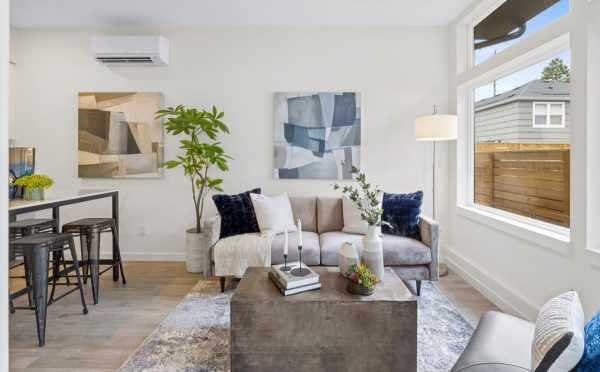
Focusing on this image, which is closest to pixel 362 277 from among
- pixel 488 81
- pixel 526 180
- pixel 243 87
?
pixel 526 180

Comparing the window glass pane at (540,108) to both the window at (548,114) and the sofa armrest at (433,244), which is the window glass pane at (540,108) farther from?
the sofa armrest at (433,244)

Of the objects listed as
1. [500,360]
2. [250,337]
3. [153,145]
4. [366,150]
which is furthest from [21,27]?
[500,360]

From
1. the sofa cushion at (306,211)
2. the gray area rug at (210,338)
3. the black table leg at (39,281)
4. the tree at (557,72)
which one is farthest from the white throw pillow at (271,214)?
the tree at (557,72)

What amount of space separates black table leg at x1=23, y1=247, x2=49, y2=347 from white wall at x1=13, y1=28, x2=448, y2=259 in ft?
5.87

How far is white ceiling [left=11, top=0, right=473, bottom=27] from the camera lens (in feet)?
10.9

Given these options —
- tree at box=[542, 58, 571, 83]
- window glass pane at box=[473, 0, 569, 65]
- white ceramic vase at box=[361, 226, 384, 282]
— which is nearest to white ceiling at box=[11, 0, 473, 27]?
window glass pane at box=[473, 0, 569, 65]

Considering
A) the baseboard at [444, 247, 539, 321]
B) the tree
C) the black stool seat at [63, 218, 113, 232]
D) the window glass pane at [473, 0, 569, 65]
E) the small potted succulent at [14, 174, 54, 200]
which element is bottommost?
the baseboard at [444, 247, 539, 321]

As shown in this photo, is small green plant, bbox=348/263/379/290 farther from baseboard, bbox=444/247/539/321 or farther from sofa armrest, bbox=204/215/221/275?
sofa armrest, bbox=204/215/221/275

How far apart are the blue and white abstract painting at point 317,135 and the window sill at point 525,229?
4.42 feet

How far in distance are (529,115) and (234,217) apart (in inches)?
103

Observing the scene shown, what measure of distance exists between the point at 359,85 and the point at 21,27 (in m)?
3.90

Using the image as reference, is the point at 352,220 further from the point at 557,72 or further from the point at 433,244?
the point at 557,72

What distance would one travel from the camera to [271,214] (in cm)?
322

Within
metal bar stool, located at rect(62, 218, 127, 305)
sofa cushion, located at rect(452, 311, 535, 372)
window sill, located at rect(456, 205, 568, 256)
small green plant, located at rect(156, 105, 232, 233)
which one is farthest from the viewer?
small green plant, located at rect(156, 105, 232, 233)
